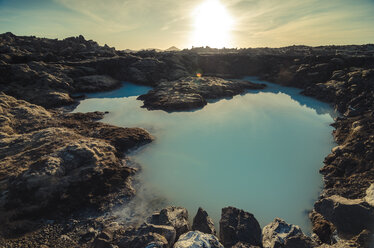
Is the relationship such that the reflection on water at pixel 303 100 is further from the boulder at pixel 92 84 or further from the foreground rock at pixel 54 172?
the boulder at pixel 92 84

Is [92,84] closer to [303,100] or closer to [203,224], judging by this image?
[203,224]

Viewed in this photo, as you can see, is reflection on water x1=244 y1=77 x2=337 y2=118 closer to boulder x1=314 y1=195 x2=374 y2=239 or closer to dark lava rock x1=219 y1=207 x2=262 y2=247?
boulder x1=314 y1=195 x2=374 y2=239

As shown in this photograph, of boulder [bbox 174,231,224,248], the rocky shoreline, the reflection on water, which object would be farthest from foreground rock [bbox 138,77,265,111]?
boulder [bbox 174,231,224,248]

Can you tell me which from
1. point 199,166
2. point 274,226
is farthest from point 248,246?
point 199,166

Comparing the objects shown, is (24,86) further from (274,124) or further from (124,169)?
(274,124)

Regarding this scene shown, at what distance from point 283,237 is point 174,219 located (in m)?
3.88

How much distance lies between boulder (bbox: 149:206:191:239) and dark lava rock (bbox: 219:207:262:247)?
1.45m

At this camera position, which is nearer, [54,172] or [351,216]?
[351,216]

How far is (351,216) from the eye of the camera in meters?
6.39

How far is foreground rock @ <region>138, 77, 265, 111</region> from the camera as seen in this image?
2355cm

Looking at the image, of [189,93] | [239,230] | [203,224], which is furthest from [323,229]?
[189,93]

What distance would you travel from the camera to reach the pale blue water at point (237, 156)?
956 cm

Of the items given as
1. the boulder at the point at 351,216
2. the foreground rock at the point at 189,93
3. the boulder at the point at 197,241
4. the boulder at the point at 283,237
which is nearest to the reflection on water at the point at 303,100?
the foreground rock at the point at 189,93

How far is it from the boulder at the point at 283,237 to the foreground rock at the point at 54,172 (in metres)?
6.32
